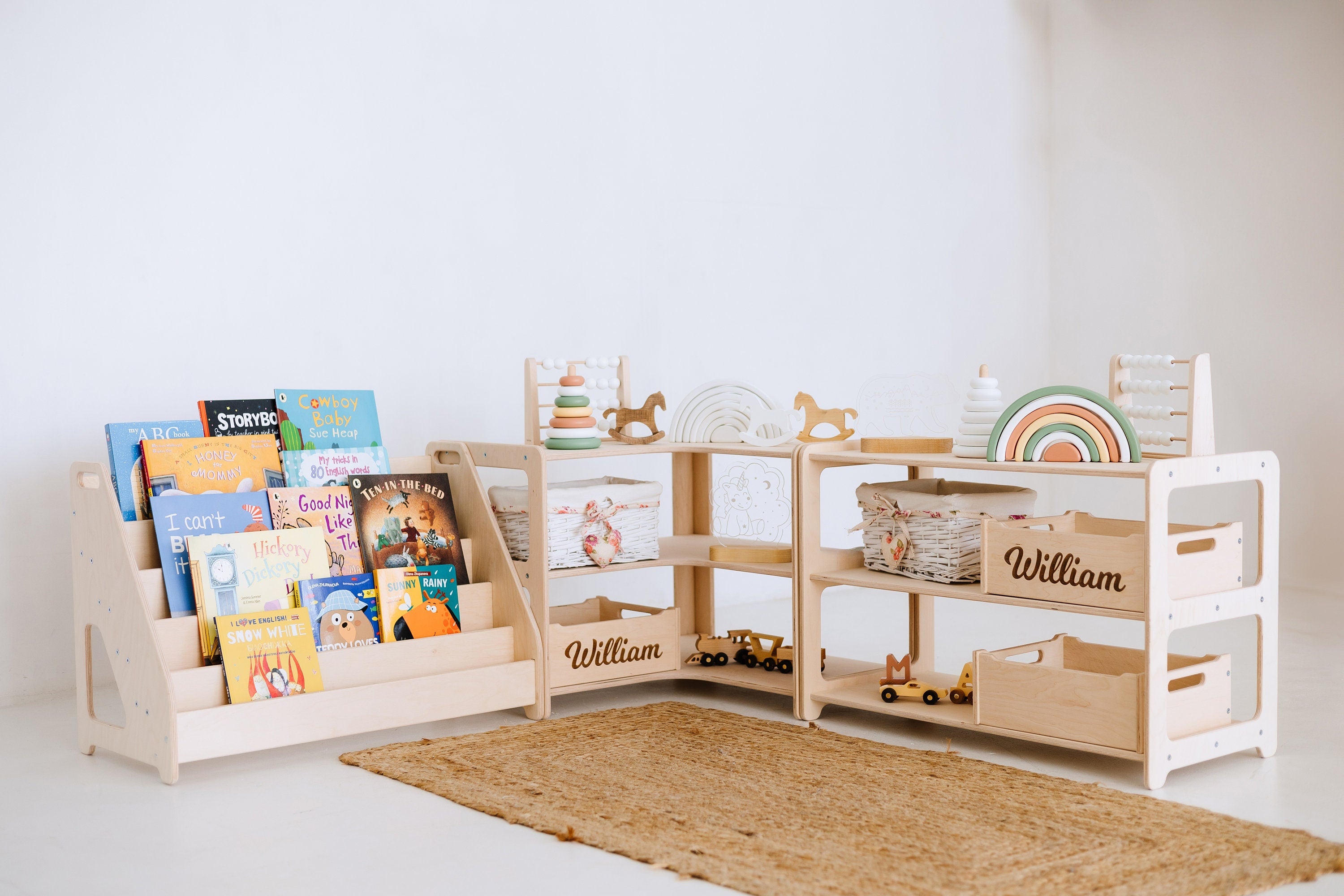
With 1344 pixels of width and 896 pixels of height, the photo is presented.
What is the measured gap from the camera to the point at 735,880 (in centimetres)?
224

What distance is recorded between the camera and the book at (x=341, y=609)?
3.20 metres

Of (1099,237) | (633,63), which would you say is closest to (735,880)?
(633,63)

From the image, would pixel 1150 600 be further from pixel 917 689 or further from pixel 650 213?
pixel 650 213

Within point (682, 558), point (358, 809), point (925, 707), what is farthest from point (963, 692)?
point (358, 809)

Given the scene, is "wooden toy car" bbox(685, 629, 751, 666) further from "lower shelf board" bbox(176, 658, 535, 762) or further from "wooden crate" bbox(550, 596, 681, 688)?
"lower shelf board" bbox(176, 658, 535, 762)

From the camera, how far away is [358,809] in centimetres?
272

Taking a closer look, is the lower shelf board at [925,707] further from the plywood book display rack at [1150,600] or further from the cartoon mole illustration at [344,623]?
the cartoon mole illustration at [344,623]

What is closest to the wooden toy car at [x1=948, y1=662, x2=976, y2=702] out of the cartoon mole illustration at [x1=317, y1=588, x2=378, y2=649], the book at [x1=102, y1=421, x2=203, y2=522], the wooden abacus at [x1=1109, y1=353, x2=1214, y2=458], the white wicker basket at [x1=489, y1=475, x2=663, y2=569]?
the wooden abacus at [x1=1109, y1=353, x2=1214, y2=458]

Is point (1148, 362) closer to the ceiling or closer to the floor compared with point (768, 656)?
closer to the ceiling

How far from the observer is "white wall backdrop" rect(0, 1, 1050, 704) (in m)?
3.86

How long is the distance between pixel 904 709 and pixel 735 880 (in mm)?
1090

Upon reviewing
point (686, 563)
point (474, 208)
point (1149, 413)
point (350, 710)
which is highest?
point (474, 208)

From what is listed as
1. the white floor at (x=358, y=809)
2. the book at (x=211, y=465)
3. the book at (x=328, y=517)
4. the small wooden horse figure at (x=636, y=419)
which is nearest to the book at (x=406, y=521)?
the book at (x=328, y=517)

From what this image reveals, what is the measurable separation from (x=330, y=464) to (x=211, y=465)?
0.32 meters
